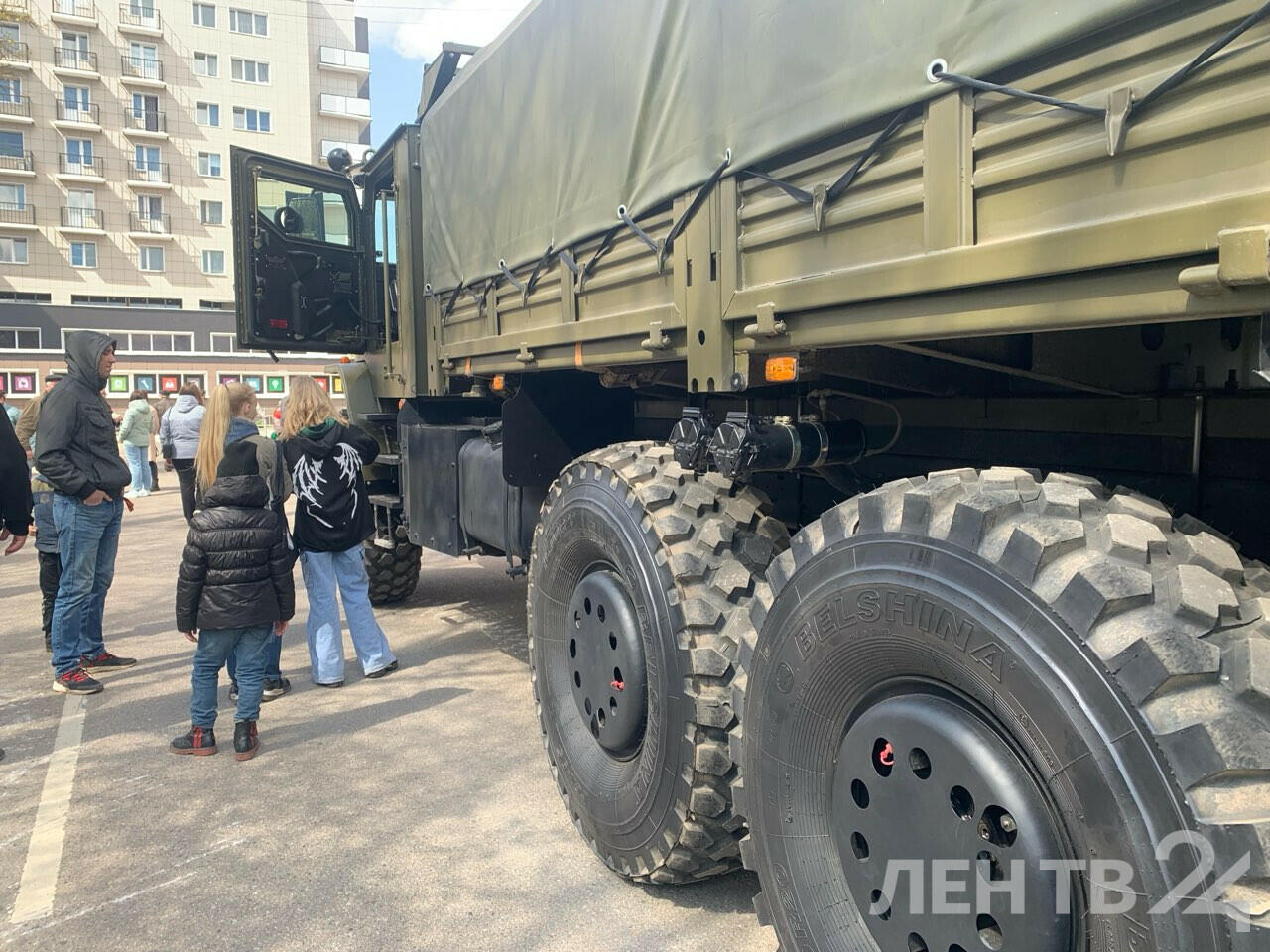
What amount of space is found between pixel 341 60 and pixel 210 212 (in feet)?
38.5

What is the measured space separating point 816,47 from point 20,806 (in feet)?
13.2

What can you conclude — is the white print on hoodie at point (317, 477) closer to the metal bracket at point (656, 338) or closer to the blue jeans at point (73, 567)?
the blue jeans at point (73, 567)

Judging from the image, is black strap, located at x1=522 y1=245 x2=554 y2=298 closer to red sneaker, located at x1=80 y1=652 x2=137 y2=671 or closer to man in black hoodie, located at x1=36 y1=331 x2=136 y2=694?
man in black hoodie, located at x1=36 y1=331 x2=136 y2=694

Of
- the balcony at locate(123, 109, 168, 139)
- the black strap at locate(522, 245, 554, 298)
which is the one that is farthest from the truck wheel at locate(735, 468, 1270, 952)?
the balcony at locate(123, 109, 168, 139)

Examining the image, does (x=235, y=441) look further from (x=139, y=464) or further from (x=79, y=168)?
(x=79, y=168)

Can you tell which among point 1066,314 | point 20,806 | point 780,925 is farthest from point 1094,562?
point 20,806

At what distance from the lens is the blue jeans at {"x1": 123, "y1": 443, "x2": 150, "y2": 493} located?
51.5ft

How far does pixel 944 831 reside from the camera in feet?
5.91

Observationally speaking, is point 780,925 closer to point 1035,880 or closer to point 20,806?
point 1035,880

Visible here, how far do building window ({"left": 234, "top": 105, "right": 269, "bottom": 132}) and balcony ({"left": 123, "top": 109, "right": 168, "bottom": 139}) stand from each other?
3459 mm

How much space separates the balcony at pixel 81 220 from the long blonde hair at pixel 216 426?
163 feet

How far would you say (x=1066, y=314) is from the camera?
164 centimetres

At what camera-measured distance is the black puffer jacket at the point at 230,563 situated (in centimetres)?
423

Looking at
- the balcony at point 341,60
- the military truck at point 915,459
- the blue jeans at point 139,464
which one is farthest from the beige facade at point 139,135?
the military truck at point 915,459
